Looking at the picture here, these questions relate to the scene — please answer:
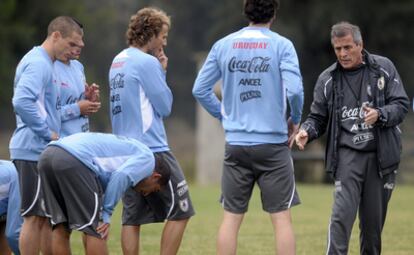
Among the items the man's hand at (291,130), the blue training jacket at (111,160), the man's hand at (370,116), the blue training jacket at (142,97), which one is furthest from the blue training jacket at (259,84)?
the blue training jacket at (111,160)

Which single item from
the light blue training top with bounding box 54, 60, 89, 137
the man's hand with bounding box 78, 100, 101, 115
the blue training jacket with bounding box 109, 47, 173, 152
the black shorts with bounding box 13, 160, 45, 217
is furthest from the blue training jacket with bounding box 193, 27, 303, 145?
the black shorts with bounding box 13, 160, 45, 217

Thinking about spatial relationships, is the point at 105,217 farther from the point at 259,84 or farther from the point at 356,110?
the point at 356,110

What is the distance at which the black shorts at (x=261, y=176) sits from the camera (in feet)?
27.5

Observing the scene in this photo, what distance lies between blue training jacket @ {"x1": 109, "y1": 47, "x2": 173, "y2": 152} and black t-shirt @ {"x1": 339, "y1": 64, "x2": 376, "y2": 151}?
57.7 inches

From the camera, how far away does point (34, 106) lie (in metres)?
8.58

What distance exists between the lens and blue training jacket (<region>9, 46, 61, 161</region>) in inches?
338

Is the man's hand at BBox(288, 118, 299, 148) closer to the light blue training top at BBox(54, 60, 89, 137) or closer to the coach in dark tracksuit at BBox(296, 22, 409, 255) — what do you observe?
the coach in dark tracksuit at BBox(296, 22, 409, 255)

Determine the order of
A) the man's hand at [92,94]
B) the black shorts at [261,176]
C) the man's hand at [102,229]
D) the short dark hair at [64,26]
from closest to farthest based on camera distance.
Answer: the man's hand at [102,229] < the black shorts at [261,176] < the short dark hair at [64,26] < the man's hand at [92,94]

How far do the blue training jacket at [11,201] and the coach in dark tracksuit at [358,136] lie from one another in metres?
2.38

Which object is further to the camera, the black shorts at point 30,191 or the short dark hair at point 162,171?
the black shorts at point 30,191

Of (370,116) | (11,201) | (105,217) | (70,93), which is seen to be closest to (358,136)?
(370,116)

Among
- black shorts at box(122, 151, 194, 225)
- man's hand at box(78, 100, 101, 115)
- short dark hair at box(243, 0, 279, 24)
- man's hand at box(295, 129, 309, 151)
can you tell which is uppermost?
short dark hair at box(243, 0, 279, 24)

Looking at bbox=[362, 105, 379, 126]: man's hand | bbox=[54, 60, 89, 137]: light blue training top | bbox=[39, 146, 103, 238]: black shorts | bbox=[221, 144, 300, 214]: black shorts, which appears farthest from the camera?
bbox=[54, 60, 89, 137]: light blue training top

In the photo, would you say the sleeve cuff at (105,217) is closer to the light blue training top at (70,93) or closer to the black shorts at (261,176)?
the black shorts at (261,176)
